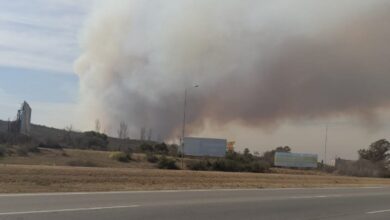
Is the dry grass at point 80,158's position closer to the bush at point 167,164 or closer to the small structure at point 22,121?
the bush at point 167,164

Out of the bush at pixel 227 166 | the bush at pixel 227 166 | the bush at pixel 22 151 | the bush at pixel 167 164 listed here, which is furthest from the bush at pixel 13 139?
the bush at pixel 227 166

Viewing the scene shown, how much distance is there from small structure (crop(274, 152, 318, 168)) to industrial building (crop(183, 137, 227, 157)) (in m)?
9.20

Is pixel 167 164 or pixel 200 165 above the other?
pixel 200 165

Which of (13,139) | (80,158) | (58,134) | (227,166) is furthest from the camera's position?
(58,134)

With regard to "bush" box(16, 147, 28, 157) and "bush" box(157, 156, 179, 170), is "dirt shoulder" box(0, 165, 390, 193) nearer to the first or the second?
"bush" box(157, 156, 179, 170)

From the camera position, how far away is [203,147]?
2985 inches

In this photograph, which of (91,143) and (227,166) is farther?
(91,143)

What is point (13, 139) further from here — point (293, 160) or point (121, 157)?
point (293, 160)

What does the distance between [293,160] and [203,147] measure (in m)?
14.3

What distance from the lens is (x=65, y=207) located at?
48.4 feet

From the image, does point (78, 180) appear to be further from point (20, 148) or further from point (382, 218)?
point (20, 148)

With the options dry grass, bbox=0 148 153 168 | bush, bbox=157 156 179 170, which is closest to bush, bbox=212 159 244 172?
bush, bbox=157 156 179 170

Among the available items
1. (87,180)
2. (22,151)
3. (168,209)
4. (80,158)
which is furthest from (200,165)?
(168,209)

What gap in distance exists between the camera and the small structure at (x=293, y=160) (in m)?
81.0
